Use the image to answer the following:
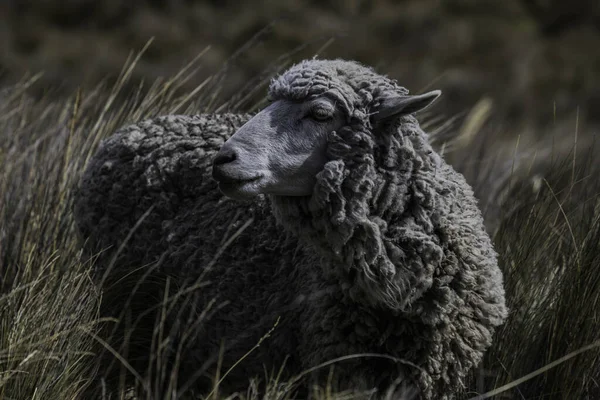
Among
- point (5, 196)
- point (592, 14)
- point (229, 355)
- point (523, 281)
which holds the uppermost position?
point (592, 14)

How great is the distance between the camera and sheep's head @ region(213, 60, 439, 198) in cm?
293

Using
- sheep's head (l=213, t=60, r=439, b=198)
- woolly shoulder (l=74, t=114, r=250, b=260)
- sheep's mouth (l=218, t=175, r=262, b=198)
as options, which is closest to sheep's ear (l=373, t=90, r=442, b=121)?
sheep's head (l=213, t=60, r=439, b=198)

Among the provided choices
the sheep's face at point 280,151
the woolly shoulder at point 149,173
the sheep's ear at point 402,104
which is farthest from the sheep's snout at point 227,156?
the woolly shoulder at point 149,173

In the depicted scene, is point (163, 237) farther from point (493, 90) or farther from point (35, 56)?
point (35, 56)

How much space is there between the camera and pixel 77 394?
322 centimetres

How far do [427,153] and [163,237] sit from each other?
1.27 metres

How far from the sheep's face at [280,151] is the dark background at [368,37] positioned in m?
12.5

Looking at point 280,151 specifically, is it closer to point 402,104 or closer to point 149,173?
point 402,104

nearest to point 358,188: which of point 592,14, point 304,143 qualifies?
point 304,143

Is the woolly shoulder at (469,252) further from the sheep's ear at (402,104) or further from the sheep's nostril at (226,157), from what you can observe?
the sheep's nostril at (226,157)

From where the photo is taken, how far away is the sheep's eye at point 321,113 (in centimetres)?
300

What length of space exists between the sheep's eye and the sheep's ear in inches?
6.2

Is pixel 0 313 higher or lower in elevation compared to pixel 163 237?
lower

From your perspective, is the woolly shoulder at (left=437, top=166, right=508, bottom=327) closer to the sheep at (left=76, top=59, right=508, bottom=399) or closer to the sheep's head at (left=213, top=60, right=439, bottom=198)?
the sheep at (left=76, top=59, right=508, bottom=399)
